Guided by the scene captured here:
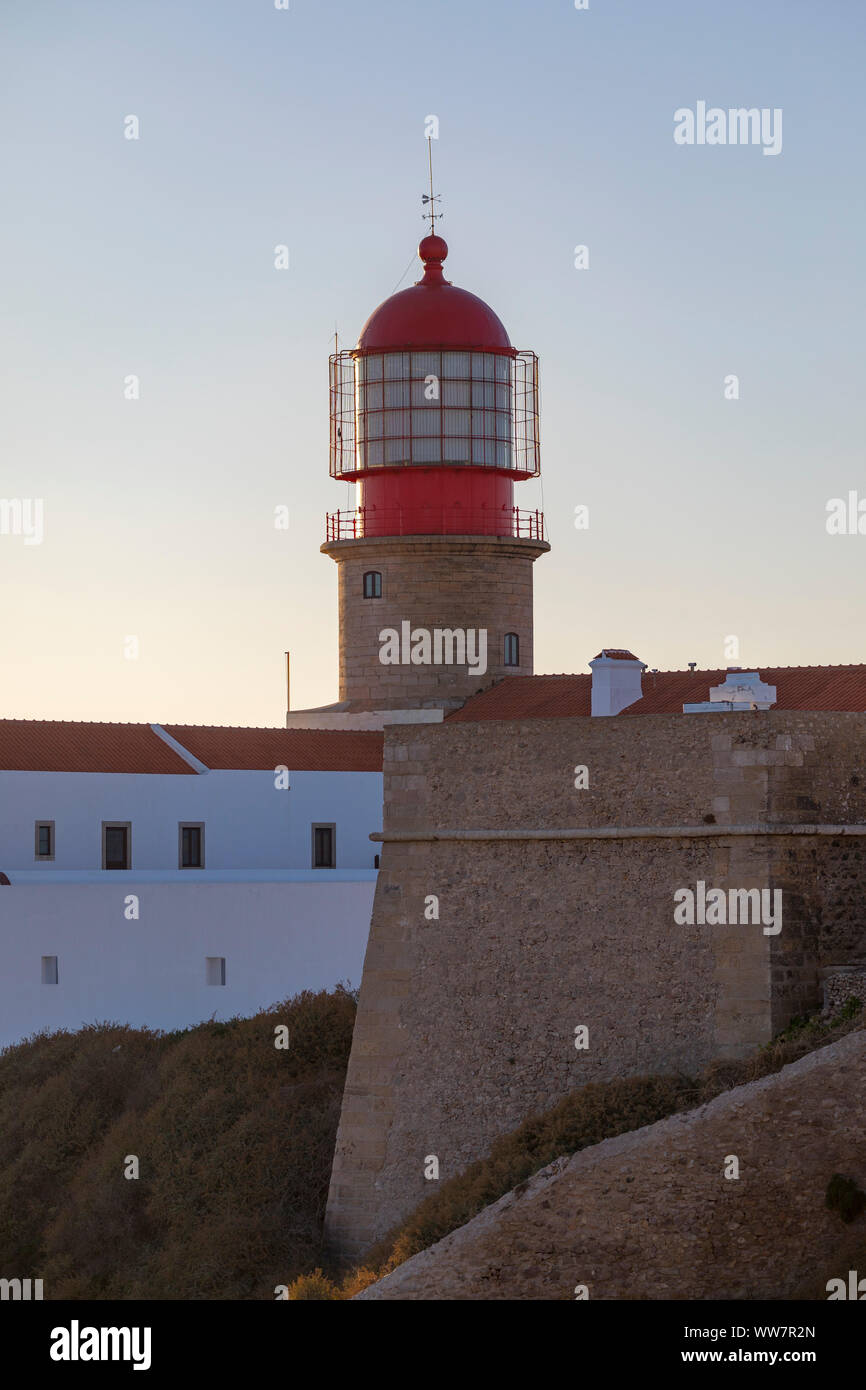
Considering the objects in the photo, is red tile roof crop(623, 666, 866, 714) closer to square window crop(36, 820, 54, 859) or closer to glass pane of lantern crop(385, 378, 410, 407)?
glass pane of lantern crop(385, 378, 410, 407)

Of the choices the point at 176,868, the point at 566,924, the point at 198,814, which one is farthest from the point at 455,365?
the point at 566,924

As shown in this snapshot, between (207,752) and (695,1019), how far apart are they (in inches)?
674

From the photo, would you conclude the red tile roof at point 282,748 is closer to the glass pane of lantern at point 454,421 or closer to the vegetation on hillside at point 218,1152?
the glass pane of lantern at point 454,421

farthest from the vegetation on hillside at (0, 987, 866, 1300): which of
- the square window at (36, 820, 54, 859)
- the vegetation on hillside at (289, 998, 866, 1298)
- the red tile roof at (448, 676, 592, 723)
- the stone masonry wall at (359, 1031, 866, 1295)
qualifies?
the red tile roof at (448, 676, 592, 723)

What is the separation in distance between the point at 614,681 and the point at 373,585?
5002 millimetres

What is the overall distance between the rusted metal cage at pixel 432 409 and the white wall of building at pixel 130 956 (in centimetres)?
917

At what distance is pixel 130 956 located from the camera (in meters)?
28.7

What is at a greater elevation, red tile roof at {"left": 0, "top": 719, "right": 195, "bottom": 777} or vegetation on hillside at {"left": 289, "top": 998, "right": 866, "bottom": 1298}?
red tile roof at {"left": 0, "top": 719, "right": 195, "bottom": 777}

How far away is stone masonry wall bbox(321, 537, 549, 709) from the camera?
34938mm

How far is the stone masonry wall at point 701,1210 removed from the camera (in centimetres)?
1455

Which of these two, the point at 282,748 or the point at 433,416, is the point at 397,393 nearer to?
the point at 433,416

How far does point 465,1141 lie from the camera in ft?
59.5

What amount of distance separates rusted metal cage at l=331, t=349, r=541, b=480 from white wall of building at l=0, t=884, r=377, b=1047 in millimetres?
9167
